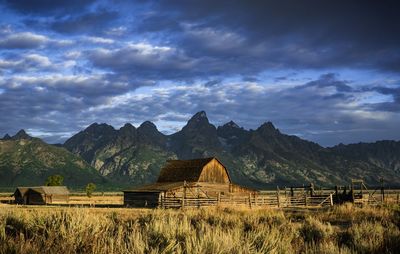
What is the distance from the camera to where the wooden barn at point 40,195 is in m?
79.0

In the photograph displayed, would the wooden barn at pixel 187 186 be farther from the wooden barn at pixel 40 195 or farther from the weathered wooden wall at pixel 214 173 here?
the wooden barn at pixel 40 195

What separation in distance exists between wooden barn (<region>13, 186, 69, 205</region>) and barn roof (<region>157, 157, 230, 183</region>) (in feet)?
93.1

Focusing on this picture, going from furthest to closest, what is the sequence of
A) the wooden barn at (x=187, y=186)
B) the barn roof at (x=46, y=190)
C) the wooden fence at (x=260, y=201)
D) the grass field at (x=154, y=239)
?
the barn roof at (x=46, y=190)
the wooden barn at (x=187, y=186)
the wooden fence at (x=260, y=201)
the grass field at (x=154, y=239)

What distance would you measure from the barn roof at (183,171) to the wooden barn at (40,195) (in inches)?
1118

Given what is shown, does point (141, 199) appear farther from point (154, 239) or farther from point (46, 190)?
point (154, 239)

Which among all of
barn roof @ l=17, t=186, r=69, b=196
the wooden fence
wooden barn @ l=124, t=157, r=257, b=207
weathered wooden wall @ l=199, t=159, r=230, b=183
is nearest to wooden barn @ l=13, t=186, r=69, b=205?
barn roof @ l=17, t=186, r=69, b=196

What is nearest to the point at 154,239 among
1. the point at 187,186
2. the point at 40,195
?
the point at 187,186

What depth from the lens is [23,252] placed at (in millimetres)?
6105

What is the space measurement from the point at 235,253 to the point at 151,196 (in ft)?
144

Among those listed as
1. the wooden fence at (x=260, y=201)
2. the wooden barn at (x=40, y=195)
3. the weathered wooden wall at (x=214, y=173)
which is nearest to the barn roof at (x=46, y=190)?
the wooden barn at (x=40, y=195)

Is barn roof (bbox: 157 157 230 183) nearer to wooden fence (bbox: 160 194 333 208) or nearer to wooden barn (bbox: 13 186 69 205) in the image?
wooden fence (bbox: 160 194 333 208)

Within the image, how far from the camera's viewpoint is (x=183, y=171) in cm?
5766

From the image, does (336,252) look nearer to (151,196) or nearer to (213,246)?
(213,246)

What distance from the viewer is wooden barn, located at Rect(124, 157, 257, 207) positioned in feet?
160
